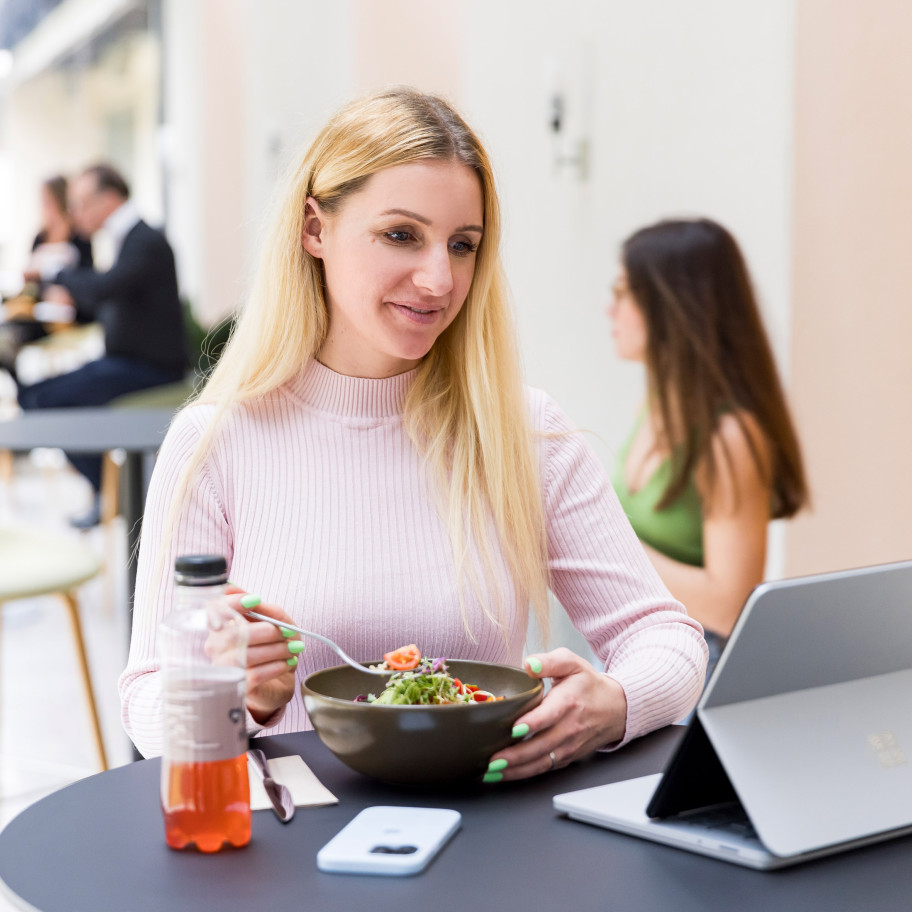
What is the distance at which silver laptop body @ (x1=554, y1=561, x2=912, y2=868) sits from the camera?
0.77 meters

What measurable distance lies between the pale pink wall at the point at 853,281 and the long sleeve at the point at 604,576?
1278 millimetres

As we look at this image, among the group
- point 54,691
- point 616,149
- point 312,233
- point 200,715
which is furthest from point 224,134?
point 200,715

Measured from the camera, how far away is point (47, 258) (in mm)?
6328

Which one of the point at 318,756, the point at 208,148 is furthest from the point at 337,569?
the point at 208,148

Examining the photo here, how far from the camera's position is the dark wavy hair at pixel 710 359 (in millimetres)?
2588

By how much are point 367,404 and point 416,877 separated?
2.52ft

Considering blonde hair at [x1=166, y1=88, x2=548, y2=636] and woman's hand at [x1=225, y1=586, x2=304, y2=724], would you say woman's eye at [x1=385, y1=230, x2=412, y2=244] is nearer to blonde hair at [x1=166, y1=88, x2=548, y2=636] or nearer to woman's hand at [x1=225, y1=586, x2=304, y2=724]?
blonde hair at [x1=166, y1=88, x2=548, y2=636]

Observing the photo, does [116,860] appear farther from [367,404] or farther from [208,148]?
[208,148]

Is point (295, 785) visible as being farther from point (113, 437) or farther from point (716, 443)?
point (716, 443)

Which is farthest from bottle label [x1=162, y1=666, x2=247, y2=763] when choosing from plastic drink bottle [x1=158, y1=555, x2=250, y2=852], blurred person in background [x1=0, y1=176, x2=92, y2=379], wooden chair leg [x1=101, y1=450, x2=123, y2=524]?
blurred person in background [x1=0, y1=176, x2=92, y2=379]

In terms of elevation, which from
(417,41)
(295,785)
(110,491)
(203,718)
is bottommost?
(110,491)

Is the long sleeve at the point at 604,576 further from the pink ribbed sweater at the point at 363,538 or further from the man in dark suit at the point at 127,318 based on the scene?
the man in dark suit at the point at 127,318

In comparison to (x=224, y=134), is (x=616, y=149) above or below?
below

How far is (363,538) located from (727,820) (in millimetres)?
648
